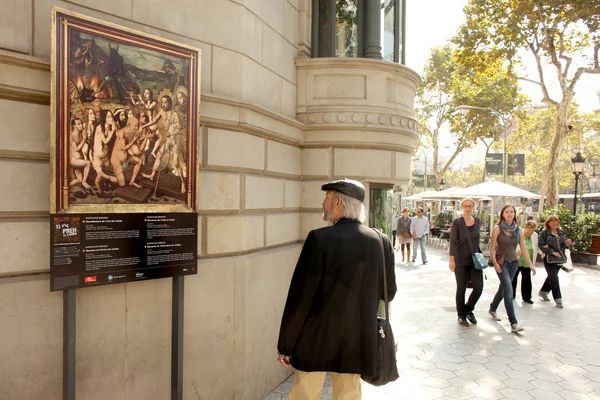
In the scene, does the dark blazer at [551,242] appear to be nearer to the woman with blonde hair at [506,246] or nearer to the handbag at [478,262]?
the woman with blonde hair at [506,246]

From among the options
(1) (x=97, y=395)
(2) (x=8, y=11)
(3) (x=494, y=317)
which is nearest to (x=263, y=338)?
(1) (x=97, y=395)

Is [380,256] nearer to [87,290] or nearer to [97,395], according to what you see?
[87,290]

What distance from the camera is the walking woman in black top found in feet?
22.2

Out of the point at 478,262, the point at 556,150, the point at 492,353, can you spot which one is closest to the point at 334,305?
the point at 492,353

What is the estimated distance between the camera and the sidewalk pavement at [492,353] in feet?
15.1

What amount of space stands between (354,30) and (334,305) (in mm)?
4556

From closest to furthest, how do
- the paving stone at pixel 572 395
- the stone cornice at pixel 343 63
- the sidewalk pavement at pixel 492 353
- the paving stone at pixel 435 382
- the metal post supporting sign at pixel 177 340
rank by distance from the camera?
1. the metal post supporting sign at pixel 177 340
2. the paving stone at pixel 572 395
3. the sidewalk pavement at pixel 492 353
4. the paving stone at pixel 435 382
5. the stone cornice at pixel 343 63

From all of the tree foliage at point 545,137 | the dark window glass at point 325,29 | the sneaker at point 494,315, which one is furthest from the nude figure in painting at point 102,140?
the tree foliage at point 545,137

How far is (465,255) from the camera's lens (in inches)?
268

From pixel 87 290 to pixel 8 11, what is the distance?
80.5 inches

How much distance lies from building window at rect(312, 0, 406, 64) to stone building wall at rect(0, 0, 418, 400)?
0.40 meters

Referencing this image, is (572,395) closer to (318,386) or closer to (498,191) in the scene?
(318,386)

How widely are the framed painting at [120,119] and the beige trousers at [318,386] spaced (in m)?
1.68

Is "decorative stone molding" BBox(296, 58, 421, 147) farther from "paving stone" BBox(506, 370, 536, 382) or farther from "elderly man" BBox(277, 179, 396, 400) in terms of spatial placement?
"paving stone" BBox(506, 370, 536, 382)
